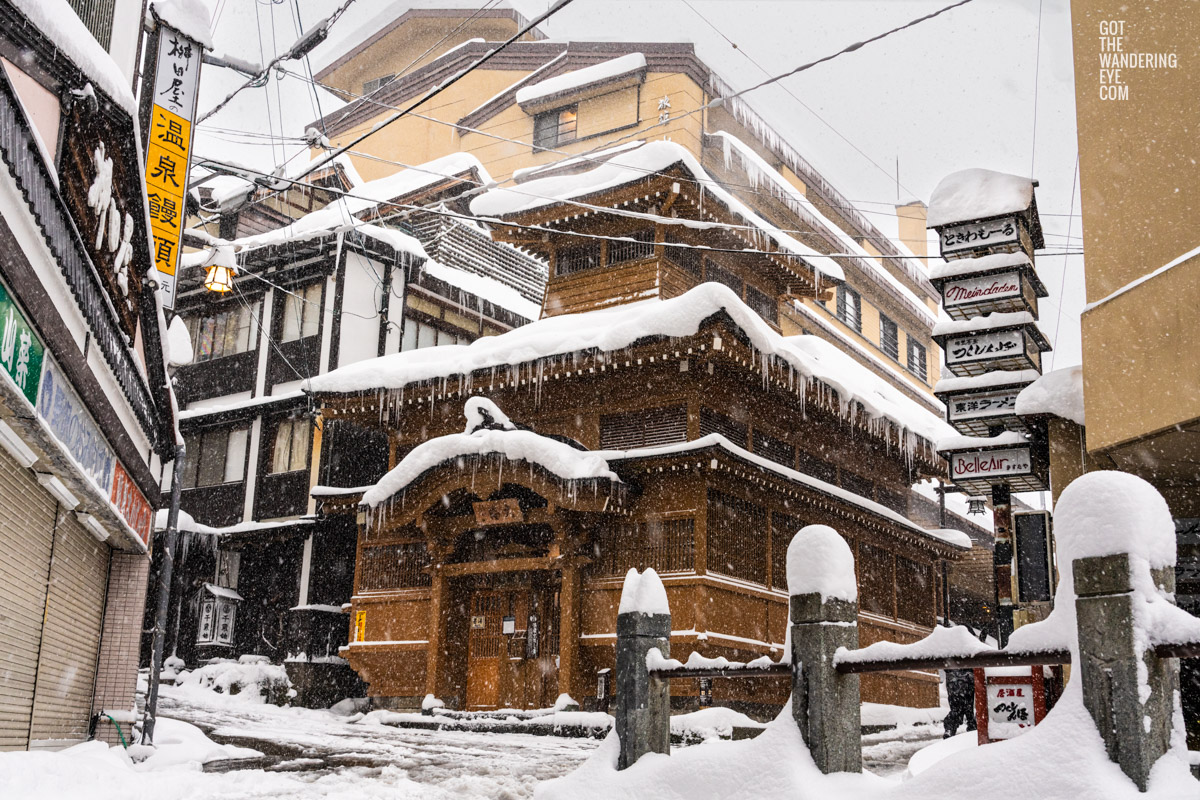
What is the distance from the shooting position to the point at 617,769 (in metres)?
7.56

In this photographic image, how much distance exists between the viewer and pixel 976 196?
12844 millimetres

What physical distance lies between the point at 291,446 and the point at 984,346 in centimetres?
1929

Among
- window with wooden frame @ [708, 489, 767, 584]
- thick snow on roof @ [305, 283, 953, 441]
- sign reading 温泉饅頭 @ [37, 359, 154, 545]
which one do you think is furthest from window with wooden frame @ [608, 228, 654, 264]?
sign reading 温泉饅頭 @ [37, 359, 154, 545]

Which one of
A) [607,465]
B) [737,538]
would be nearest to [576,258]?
[607,465]

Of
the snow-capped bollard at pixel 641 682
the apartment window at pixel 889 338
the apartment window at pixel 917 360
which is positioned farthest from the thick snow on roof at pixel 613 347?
the apartment window at pixel 917 360

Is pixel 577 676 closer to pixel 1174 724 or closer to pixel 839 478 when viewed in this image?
pixel 839 478

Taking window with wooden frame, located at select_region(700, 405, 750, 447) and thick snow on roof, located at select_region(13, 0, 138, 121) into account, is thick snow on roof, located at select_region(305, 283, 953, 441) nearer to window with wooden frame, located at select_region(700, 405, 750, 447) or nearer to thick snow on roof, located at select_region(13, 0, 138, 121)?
window with wooden frame, located at select_region(700, 405, 750, 447)

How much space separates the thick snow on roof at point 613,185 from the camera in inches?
830

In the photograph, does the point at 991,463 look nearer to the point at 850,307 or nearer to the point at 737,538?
the point at 737,538

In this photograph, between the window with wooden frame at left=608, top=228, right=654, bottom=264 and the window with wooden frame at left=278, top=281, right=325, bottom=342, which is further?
the window with wooden frame at left=278, top=281, right=325, bottom=342

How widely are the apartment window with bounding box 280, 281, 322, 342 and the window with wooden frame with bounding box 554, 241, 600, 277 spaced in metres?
7.37

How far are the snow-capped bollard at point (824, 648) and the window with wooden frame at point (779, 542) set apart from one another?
1351 cm

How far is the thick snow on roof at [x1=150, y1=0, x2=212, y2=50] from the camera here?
503 inches

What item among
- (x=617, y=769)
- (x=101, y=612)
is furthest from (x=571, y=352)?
(x=617, y=769)
